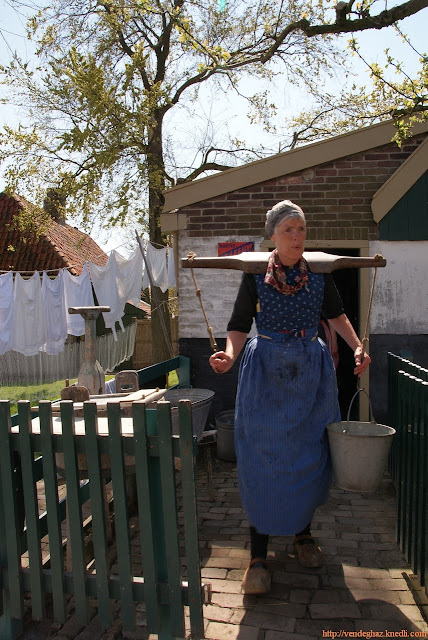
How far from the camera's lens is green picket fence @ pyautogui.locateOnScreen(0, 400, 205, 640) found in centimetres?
233

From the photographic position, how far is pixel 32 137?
40.8 ft

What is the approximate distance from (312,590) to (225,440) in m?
2.63

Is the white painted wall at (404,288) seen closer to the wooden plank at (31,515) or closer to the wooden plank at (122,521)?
the wooden plank at (122,521)

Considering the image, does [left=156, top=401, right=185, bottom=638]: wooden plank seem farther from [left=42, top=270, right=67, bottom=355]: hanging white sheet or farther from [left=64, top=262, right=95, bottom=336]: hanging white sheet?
[left=42, top=270, right=67, bottom=355]: hanging white sheet

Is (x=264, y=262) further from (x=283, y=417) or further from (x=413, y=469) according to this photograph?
(x=413, y=469)

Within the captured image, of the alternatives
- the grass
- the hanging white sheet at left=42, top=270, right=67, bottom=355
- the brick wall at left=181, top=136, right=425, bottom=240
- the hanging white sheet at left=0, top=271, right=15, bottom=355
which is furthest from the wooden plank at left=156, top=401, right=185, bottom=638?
the grass

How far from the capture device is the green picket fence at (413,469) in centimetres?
272

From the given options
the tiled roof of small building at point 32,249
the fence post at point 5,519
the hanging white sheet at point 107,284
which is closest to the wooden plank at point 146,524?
the fence post at point 5,519

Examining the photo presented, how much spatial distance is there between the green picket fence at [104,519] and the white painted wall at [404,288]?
396cm

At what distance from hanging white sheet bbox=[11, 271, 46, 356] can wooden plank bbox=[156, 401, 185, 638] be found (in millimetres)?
5808

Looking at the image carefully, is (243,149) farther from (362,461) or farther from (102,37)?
(362,461)

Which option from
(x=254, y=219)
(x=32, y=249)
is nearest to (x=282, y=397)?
(x=254, y=219)

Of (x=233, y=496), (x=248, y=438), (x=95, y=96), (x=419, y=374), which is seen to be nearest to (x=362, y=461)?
(x=248, y=438)

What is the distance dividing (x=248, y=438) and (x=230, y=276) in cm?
329
